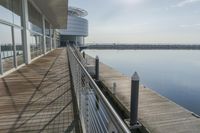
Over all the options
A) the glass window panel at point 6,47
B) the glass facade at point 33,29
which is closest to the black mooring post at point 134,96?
the glass window panel at point 6,47

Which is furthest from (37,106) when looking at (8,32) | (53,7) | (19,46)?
(53,7)

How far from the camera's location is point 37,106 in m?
4.17

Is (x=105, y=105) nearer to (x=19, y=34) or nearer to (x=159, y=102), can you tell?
(x=159, y=102)

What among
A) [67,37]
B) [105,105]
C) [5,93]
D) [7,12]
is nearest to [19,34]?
[7,12]

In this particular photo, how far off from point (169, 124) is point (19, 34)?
7147 millimetres

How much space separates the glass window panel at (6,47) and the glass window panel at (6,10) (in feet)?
0.98

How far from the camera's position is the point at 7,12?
7.37m

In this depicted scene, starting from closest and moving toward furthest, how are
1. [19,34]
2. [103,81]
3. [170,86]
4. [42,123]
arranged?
1. [42,123]
2. [19,34]
3. [103,81]
4. [170,86]

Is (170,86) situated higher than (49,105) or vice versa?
(49,105)

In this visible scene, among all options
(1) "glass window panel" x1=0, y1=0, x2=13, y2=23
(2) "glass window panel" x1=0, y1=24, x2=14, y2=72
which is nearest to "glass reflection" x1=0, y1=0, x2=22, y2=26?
(1) "glass window panel" x1=0, y1=0, x2=13, y2=23

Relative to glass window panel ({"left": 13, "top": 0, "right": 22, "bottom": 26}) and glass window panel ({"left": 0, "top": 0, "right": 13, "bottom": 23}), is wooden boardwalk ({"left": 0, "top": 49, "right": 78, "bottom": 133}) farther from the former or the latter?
glass window panel ({"left": 13, "top": 0, "right": 22, "bottom": 26})

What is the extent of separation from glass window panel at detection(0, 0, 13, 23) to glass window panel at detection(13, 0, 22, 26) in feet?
1.93

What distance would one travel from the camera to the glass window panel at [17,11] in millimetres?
8464

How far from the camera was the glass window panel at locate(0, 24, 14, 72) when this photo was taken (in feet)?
22.3
